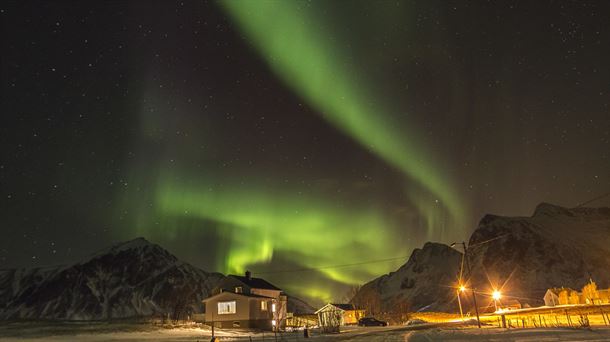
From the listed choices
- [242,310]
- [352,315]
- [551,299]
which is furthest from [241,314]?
[551,299]

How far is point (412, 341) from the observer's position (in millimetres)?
36625

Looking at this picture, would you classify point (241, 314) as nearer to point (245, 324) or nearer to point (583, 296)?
point (245, 324)

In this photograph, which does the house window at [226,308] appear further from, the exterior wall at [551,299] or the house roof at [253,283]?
the exterior wall at [551,299]

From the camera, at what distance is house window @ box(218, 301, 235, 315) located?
77619mm

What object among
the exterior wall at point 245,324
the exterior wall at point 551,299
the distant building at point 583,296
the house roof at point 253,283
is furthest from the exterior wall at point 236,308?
the exterior wall at point 551,299

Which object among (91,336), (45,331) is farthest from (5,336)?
(91,336)

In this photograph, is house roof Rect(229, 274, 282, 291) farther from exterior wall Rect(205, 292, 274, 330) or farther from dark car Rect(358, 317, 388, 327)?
dark car Rect(358, 317, 388, 327)

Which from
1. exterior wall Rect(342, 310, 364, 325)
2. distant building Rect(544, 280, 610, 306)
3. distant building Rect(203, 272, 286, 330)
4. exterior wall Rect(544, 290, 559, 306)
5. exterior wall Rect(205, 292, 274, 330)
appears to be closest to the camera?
exterior wall Rect(205, 292, 274, 330)

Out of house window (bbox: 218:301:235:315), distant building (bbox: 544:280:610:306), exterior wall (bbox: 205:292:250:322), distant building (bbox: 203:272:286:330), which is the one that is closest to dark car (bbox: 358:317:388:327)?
distant building (bbox: 203:272:286:330)

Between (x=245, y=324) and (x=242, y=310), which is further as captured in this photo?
(x=242, y=310)

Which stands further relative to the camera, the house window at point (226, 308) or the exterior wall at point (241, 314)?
the house window at point (226, 308)

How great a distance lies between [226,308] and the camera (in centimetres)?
7812

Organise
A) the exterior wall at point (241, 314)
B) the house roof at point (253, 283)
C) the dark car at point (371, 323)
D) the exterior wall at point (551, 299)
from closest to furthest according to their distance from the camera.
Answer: the exterior wall at point (241, 314) < the dark car at point (371, 323) < the house roof at point (253, 283) < the exterior wall at point (551, 299)

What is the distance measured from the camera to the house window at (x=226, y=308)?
7762 cm
